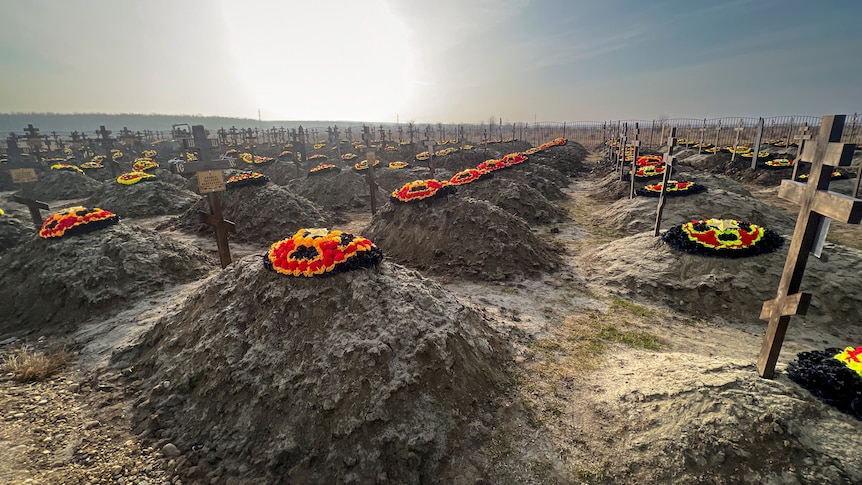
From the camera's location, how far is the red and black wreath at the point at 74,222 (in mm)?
10602

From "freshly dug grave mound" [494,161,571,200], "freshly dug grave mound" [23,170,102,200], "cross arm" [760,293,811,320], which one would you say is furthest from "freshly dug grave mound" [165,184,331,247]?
"cross arm" [760,293,811,320]

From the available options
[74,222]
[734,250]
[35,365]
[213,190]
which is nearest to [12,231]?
[74,222]

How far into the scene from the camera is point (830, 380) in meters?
4.09

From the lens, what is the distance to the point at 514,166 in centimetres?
2541

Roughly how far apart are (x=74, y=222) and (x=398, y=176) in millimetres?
19094

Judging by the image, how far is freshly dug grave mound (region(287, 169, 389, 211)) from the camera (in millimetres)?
22625

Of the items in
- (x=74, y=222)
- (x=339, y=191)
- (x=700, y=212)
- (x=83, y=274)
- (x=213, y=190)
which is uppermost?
(x=213, y=190)

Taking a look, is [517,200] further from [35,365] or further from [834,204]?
[35,365]

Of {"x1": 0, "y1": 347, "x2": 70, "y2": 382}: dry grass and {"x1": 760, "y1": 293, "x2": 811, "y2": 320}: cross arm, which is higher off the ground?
{"x1": 760, "y1": 293, "x2": 811, "y2": 320}: cross arm

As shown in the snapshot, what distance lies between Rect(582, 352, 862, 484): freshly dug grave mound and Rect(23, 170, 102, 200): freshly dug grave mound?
34.2 meters

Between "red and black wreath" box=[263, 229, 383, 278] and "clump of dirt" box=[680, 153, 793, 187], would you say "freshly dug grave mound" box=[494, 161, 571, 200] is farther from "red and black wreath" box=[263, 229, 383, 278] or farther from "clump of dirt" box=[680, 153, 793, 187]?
"red and black wreath" box=[263, 229, 383, 278]

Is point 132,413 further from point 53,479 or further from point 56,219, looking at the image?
point 56,219

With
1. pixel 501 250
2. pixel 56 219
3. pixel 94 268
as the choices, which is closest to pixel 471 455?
pixel 501 250

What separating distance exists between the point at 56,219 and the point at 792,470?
669 inches
